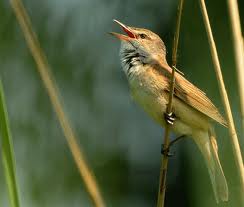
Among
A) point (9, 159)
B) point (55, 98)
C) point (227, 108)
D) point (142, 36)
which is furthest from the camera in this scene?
point (142, 36)

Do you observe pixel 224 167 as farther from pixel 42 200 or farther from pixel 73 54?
pixel 73 54

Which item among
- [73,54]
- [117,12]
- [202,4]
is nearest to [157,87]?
[202,4]

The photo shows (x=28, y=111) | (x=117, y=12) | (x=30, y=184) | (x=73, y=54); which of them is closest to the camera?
(x=30, y=184)

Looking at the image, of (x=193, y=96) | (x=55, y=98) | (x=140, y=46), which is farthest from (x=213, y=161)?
(x=55, y=98)

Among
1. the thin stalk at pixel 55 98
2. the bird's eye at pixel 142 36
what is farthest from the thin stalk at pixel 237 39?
the bird's eye at pixel 142 36

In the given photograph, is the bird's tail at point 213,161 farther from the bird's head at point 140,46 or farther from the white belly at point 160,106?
the bird's head at point 140,46

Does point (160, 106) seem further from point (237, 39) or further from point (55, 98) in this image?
point (55, 98)

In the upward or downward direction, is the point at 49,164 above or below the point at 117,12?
below
